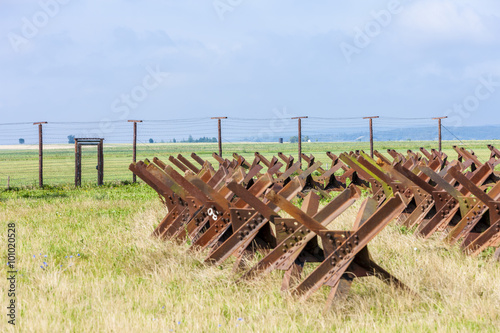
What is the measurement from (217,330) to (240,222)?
5.20 feet

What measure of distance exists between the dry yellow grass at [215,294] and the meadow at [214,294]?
10 mm

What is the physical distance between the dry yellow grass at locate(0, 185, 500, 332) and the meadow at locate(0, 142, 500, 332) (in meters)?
0.01

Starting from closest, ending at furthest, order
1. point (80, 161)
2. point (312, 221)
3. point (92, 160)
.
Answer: point (312, 221) < point (80, 161) < point (92, 160)

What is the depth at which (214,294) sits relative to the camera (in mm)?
5434

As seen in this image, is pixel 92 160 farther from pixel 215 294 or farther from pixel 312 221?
pixel 312 221

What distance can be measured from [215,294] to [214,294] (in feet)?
0.05

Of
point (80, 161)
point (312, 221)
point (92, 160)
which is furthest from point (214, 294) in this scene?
point (92, 160)

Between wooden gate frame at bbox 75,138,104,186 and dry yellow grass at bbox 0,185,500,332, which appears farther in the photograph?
wooden gate frame at bbox 75,138,104,186

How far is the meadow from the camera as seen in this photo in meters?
4.60

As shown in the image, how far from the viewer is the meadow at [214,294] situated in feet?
15.1

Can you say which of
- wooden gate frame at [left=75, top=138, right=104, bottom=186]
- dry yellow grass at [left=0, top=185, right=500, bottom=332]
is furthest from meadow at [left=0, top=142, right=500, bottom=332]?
wooden gate frame at [left=75, top=138, right=104, bottom=186]

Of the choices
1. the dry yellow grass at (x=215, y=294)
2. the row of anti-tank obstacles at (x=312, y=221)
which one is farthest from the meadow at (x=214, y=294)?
the row of anti-tank obstacles at (x=312, y=221)

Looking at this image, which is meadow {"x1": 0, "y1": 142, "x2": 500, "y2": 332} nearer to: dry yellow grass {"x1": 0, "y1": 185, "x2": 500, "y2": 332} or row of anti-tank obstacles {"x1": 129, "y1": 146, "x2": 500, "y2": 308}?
dry yellow grass {"x1": 0, "y1": 185, "x2": 500, "y2": 332}

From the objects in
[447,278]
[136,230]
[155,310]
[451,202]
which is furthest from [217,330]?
[136,230]
